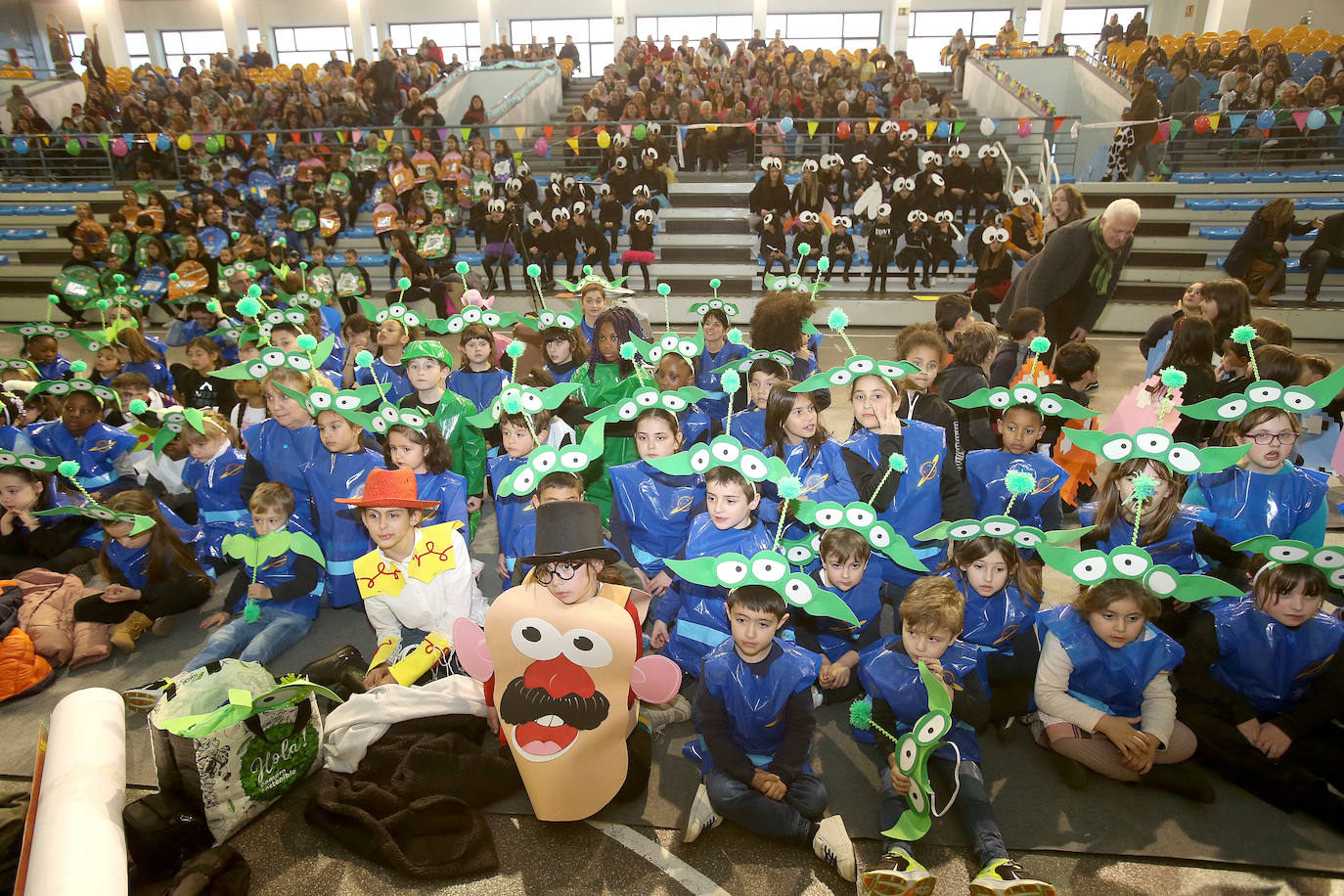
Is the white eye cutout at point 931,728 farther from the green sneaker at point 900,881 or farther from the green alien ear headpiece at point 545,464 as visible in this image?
the green alien ear headpiece at point 545,464

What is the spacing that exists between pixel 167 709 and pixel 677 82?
45.3ft

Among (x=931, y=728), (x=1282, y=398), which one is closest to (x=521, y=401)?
(x=931, y=728)

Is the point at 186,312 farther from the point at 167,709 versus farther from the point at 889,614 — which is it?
the point at 889,614

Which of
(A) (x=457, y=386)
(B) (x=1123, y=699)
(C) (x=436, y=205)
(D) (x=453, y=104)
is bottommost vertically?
(B) (x=1123, y=699)

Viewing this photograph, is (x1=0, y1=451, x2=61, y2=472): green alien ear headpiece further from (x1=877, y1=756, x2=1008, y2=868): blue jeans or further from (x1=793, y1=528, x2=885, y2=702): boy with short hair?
(x1=877, y1=756, x2=1008, y2=868): blue jeans

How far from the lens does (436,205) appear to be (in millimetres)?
10664

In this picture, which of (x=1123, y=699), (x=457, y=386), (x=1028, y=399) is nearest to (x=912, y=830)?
(x=1123, y=699)

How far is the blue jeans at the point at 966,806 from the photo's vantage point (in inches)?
89.9

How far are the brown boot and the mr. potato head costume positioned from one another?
2.12 metres

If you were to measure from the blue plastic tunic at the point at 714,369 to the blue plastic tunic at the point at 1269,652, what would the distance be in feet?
8.39

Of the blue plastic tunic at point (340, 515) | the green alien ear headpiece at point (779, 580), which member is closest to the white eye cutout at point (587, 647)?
the green alien ear headpiece at point (779, 580)

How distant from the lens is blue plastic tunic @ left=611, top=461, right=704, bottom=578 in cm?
327

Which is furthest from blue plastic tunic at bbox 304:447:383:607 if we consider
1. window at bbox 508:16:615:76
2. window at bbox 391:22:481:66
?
window at bbox 391:22:481:66

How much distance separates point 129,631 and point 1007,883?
3.60 meters
